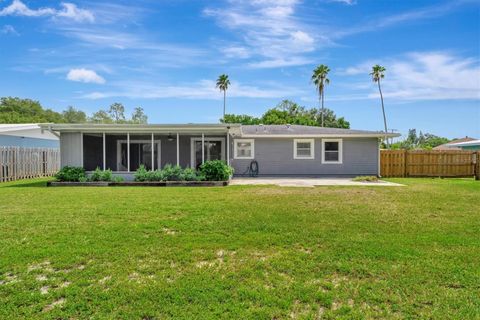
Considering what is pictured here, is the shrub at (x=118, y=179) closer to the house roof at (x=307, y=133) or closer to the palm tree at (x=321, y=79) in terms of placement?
the house roof at (x=307, y=133)

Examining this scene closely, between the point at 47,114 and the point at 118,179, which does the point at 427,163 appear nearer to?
the point at 118,179

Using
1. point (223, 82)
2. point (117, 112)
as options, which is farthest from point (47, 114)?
point (223, 82)

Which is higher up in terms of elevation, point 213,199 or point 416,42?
point 416,42

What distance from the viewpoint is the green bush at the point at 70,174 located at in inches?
531

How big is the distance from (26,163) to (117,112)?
1706 inches

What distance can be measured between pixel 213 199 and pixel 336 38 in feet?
42.1

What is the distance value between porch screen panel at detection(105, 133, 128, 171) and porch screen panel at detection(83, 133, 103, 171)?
46 centimetres

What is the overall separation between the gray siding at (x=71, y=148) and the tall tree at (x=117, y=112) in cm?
4536

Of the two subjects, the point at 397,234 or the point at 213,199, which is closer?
the point at 397,234

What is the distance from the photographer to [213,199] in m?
8.99

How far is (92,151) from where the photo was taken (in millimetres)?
17359

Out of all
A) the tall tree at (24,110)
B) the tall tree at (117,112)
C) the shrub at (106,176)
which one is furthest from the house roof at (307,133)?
the tall tree at (117,112)

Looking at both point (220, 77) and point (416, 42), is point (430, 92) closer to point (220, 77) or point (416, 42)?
point (416, 42)

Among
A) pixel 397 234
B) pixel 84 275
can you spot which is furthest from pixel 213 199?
pixel 84 275
